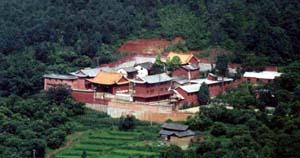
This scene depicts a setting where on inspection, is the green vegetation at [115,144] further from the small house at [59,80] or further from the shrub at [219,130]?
the small house at [59,80]

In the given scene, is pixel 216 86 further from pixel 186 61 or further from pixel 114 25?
pixel 114 25

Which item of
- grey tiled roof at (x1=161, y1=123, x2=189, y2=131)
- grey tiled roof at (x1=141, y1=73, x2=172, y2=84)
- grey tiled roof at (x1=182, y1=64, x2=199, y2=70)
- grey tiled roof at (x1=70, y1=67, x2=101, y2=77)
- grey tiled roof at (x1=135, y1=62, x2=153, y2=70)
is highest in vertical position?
grey tiled roof at (x1=135, y1=62, x2=153, y2=70)

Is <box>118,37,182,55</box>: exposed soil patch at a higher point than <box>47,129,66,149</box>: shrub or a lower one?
higher

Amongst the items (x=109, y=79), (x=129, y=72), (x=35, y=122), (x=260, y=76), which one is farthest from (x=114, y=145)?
(x=260, y=76)

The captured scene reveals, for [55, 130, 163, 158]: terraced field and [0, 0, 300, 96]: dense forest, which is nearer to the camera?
[55, 130, 163, 158]: terraced field

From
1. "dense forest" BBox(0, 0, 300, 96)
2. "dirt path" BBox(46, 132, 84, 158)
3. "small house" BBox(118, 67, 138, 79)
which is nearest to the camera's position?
"dirt path" BBox(46, 132, 84, 158)

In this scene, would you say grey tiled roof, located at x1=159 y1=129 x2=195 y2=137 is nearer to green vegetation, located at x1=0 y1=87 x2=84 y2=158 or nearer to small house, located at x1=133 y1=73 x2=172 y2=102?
small house, located at x1=133 y1=73 x2=172 y2=102

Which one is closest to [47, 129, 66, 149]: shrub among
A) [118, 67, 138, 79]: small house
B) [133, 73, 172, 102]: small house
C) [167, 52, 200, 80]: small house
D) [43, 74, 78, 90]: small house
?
[133, 73, 172, 102]: small house

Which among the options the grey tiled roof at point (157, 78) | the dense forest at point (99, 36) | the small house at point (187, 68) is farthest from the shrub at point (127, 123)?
the small house at point (187, 68)
